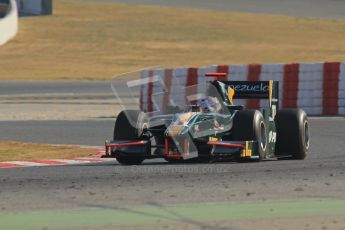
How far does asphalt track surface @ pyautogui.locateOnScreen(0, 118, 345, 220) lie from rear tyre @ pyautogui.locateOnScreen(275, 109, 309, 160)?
28 cm

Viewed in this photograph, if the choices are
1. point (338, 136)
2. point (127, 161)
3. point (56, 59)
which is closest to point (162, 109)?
point (127, 161)

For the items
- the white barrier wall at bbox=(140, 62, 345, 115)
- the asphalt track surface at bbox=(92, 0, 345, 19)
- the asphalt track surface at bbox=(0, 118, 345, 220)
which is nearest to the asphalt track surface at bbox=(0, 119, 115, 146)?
the white barrier wall at bbox=(140, 62, 345, 115)

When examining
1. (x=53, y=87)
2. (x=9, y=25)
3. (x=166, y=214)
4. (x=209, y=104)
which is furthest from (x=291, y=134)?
(x=9, y=25)

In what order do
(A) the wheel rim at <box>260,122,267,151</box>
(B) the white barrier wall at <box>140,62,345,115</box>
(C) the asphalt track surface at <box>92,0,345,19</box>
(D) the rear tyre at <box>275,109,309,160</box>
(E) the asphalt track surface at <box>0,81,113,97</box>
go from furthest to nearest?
(C) the asphalt track surface at <box>92,0,345,19</box> → (E) the asphalt track surface at <box>0,81,113,97</box> → (B) the white barrier wall at <box>140,62,345,115</box> → (D) the rear tyre at <box>275,109,309,160</box> → (A) the wheel rim at <box>260,122,267,151</box>

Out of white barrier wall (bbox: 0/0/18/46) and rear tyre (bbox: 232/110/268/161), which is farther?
white barrier wall (bbox: 0/0/18/46)

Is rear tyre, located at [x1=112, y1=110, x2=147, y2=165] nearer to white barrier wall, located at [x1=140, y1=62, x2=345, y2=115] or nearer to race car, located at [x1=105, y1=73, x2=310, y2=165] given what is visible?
race car, located at [x1=105, y1=73, x2=310, y2=165]

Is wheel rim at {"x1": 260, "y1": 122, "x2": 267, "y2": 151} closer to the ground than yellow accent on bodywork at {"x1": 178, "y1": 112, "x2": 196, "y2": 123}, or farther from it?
closer to the ground

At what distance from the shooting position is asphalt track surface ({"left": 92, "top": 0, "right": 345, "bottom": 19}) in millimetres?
54094

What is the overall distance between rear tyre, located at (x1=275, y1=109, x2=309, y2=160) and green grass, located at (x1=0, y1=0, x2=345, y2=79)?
2361 centimetres

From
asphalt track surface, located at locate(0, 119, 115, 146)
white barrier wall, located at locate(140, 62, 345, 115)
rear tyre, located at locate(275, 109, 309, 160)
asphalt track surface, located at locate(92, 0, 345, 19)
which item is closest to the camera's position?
rear tyre, located at locate(275, 109, 309, 160)

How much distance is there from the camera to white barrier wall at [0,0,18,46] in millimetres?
43506

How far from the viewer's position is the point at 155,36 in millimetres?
48031

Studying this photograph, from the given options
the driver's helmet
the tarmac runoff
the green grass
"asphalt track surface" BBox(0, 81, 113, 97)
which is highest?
the driver's helmet

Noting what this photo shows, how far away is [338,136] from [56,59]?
26.1 meters
